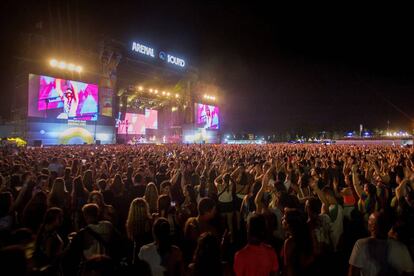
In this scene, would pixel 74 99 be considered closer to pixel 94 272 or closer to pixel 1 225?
pixel 1 225

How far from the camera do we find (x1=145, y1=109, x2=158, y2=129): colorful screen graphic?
53.2 meters

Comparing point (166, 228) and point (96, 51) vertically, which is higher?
point (96, 51)

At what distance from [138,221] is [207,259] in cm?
175

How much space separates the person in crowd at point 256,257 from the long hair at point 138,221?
1.60m

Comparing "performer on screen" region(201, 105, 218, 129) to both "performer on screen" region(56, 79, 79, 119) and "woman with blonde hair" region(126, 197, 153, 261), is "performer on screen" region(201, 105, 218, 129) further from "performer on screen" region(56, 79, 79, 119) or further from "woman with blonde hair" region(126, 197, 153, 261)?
"woman with blonde hair" region(126, 197, 153, 261)

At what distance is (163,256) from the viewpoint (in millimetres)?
2742

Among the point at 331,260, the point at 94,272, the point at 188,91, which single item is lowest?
the point at 331,260

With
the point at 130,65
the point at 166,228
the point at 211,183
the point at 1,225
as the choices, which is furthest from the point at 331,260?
the point at 130,65

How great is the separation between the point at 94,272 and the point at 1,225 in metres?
2.89

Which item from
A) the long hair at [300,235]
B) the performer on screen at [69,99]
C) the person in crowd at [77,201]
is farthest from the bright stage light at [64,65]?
the long hair at [300,235]

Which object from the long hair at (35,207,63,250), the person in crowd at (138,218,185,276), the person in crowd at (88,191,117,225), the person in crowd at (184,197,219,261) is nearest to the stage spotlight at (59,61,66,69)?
the person in crowd at (88,191,117,225)

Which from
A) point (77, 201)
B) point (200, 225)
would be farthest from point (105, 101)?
point (200, 225)

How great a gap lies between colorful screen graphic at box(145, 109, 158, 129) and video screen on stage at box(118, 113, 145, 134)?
94 cm

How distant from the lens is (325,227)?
13.6ft
